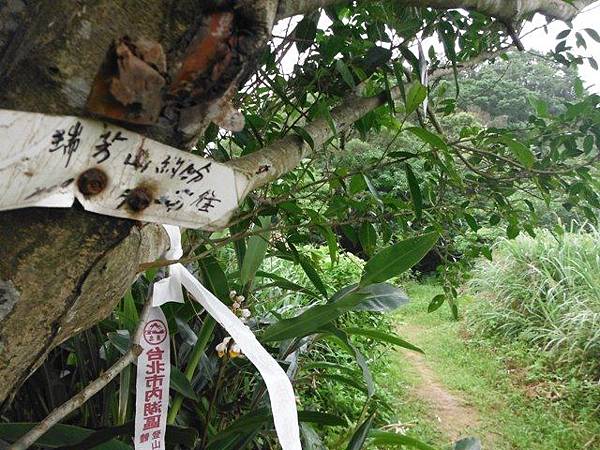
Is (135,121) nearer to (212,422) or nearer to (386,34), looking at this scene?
(386,34)

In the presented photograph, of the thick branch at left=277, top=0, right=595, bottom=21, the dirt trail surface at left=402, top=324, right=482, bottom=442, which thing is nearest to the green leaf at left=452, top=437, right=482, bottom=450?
the thick branch at left=277, top=0, right=595, bottom=21

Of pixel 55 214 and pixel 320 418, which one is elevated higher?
pixel 55 214

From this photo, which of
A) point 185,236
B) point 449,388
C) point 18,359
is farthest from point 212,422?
point 449,388

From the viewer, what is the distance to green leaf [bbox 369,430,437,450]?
1106mm

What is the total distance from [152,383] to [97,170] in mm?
459

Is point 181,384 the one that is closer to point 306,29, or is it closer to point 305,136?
point 305,136

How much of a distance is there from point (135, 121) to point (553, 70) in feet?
42.5

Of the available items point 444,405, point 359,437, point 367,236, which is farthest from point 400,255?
point 444,405

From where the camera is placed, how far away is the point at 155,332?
76cm

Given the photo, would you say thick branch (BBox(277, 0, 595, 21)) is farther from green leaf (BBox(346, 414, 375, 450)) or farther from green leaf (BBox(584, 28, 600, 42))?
green leaf (BBox(346, 414, 375, 450))

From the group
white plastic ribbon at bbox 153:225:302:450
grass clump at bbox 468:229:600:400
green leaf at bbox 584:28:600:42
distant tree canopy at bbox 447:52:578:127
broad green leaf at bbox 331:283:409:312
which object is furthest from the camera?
distant tree canopy at bbox 447:52:578:127

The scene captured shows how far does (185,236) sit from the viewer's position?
1.04 metres

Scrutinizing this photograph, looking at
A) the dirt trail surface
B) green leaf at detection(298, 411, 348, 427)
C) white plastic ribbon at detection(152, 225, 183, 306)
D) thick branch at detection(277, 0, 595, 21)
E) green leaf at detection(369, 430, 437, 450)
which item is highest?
thick branch at detection(277, 0, 595, 21)

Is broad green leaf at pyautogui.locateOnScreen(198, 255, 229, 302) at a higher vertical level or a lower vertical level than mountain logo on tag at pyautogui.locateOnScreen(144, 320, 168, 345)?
higher
